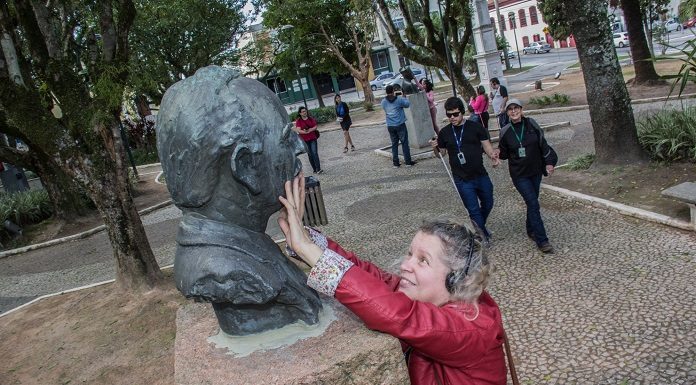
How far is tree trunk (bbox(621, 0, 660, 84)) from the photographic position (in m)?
14.8

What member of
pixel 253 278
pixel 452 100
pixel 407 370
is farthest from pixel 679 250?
pixel 253 278

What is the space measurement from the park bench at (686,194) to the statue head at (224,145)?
4.90m

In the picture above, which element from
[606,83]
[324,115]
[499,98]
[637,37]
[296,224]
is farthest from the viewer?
[324,115]

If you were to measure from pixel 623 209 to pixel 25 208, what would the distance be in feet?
39.0

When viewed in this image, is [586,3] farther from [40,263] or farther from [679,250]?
[40,263]

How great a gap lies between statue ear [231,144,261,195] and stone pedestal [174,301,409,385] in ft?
2.24

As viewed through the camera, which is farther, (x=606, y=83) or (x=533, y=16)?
(x=533, y=16)

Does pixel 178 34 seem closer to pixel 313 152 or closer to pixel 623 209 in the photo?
pixel 313 152

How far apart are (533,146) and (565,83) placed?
17398 millimetres

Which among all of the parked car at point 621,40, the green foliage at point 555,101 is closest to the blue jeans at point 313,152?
the green foliage at point 555,101

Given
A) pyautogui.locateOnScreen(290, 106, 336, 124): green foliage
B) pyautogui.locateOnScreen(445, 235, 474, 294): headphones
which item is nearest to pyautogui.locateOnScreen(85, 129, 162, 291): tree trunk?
pyautogui.locateOnScreen(445, 235, 474, 294): headphones

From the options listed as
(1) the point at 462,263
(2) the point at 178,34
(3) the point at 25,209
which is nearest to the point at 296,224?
(1) the point at 462,263

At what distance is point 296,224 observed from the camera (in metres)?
2.06

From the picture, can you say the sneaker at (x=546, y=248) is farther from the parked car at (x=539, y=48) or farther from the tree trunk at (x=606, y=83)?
the parked car at (x=539, y=48)
